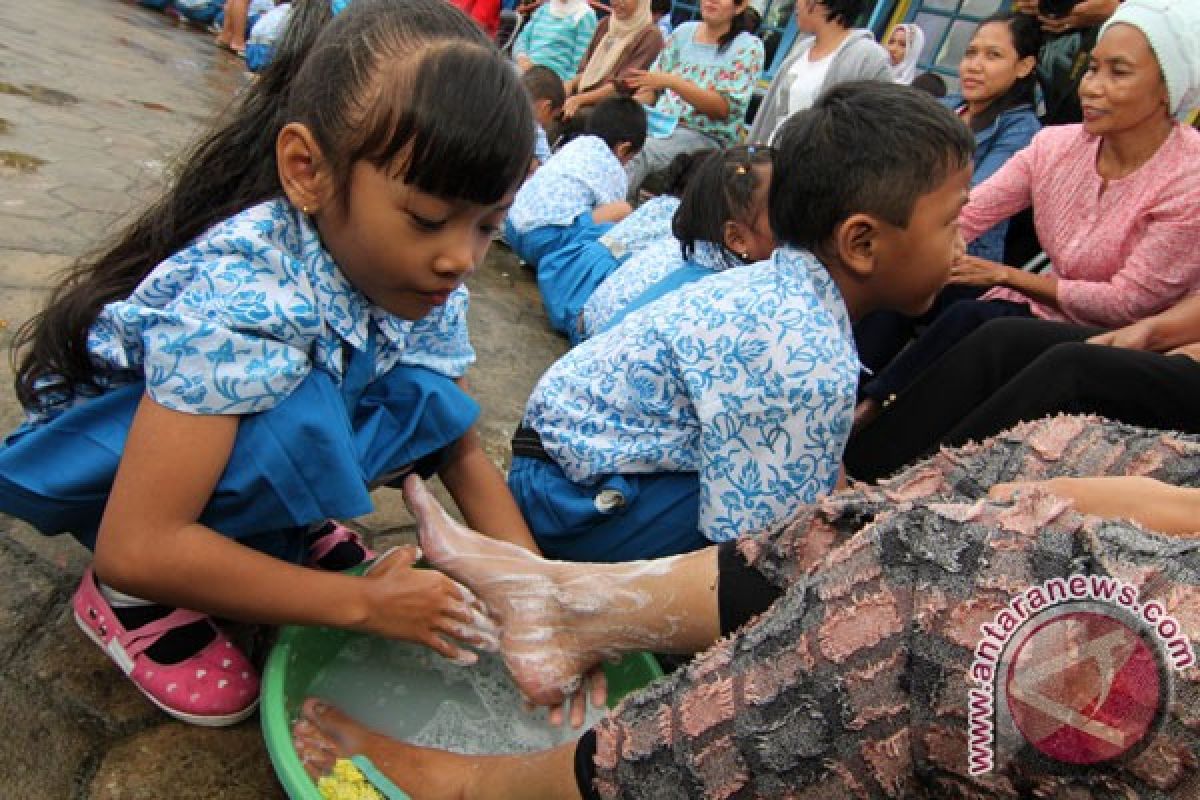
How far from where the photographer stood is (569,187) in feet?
12.2

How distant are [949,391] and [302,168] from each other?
1.46 metres

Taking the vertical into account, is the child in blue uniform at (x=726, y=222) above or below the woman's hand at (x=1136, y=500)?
below

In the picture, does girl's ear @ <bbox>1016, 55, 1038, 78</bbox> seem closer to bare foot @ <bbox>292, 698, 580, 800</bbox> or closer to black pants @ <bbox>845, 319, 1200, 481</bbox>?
black pants @ <bbox>845, 319, 1200, 481</bbox>

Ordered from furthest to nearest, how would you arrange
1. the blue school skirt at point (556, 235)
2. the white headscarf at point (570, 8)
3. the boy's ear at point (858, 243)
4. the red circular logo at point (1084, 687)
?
the white headscarf at point (570, 8) → the blue school skirt at point (556, 235) → the boy's ear at point (858, 243) → the red circular logo at point (1084, 687)

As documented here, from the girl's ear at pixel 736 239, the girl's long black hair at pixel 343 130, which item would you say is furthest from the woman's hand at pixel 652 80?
the girl's long black hair at pixel 343 130

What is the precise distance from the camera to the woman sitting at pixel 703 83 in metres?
4.60

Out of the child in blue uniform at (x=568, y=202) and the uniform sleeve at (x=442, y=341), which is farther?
the child in blue uniform at (x=568, y=202)

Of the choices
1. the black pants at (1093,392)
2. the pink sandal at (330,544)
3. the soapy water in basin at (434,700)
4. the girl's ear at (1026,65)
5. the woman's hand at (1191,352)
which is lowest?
the soapy water in basin at (434,700)

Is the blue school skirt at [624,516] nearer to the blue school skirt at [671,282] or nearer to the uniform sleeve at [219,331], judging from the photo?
the uniform sleeve at [219,331]

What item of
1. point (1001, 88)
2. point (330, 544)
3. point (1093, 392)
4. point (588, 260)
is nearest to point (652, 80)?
point (588, 260)

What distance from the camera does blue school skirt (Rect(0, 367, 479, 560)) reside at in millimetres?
1090

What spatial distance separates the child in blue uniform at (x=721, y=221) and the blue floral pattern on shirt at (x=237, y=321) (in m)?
1.37

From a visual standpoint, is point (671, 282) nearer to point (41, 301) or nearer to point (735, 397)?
point (735, 397)

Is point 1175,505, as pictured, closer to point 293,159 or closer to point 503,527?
point 503,527
